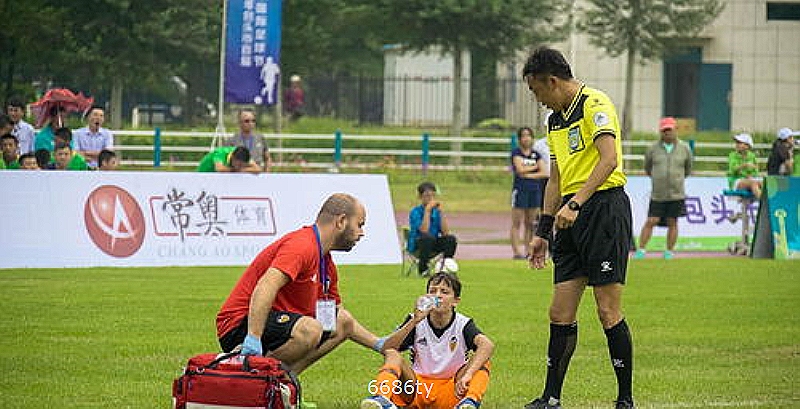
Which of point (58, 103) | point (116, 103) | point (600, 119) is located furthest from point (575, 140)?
point (116, 103)

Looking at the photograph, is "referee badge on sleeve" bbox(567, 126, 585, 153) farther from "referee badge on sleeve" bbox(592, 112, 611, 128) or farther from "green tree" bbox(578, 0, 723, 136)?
"green tree" bbox(578, 0, 723, 136)

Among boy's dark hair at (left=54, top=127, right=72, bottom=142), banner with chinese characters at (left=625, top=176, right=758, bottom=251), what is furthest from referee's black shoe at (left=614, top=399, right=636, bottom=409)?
banner with chinese characters at (left=625, top=176, right=758, bottom=251)

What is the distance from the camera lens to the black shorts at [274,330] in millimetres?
9352

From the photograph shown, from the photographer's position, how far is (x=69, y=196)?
2005 centimetres

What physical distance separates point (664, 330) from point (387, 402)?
19.8 feet

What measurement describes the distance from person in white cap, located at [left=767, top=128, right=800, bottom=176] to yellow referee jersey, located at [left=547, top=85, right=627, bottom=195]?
57.0 ft

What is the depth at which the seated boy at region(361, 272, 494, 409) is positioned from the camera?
973 cm

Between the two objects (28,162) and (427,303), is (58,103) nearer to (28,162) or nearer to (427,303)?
(28,162)

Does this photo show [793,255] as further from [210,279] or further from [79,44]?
[79,44]

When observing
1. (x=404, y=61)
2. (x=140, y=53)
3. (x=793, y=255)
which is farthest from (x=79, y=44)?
(x=793, y=255)

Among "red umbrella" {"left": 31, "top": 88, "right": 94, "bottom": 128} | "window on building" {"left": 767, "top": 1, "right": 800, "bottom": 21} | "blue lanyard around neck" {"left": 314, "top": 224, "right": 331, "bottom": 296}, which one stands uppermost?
"window on building" {"left": 767, "top": 1, "right": 800, "bottom": 21}

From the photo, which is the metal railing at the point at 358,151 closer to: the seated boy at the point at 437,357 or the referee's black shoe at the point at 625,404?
the seated boy at the point at 437,357

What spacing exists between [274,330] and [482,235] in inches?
840

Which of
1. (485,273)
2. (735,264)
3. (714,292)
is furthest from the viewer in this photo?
(735,264)
